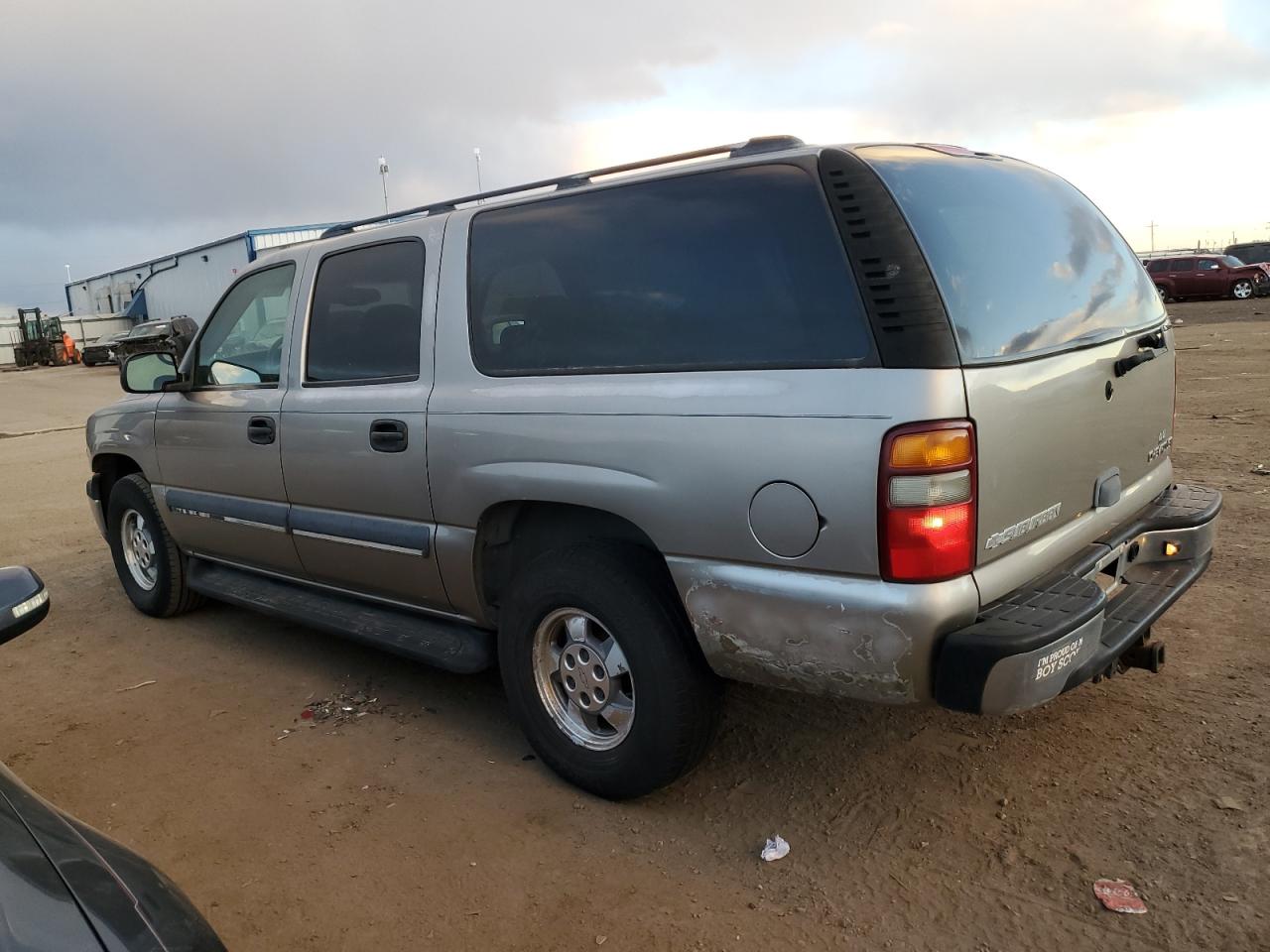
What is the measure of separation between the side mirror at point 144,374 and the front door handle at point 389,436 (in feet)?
6.02

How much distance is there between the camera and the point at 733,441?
2633 millimetres

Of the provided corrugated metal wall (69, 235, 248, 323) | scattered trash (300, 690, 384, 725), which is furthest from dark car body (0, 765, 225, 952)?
corrugated metal wall (69, 235, 248, 323)

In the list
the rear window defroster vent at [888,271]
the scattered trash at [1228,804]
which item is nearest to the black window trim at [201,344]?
the rear window defroster vent at [888,271]

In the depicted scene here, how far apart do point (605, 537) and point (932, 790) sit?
53.6 inches

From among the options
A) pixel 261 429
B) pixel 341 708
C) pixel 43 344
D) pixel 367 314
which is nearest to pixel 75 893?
pixel 341 708

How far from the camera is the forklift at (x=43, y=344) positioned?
38.9 m

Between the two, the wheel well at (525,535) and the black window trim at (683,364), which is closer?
the black window trim at (683,364)

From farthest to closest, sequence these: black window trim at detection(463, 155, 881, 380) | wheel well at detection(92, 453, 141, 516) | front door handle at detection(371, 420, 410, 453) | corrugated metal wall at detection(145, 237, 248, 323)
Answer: corrugated metal wall at detection(145, 237, 248, 323) → wheel well at detection(92, 453, 141, 516) → front door handle at detection(371, 420, 410, 453) → black window trim at detection(463, 155, 881, 380)

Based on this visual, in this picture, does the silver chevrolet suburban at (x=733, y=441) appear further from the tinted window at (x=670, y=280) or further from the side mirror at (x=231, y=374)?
the side mirror at (x=231, y=374)

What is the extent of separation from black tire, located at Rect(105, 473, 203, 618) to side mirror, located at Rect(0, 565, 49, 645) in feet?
10.4

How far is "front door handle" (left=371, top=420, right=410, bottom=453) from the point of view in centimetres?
360

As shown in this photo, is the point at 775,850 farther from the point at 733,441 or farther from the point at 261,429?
the point at 261,429

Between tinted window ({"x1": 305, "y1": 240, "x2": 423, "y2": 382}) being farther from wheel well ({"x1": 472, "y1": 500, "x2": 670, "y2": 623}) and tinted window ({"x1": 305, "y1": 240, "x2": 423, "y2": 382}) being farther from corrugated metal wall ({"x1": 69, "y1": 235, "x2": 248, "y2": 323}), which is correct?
corrugated metal wall ({"x1": 69, "y1": 235, "x2": 248, "y2": 323})

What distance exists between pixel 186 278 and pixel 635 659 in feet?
117
